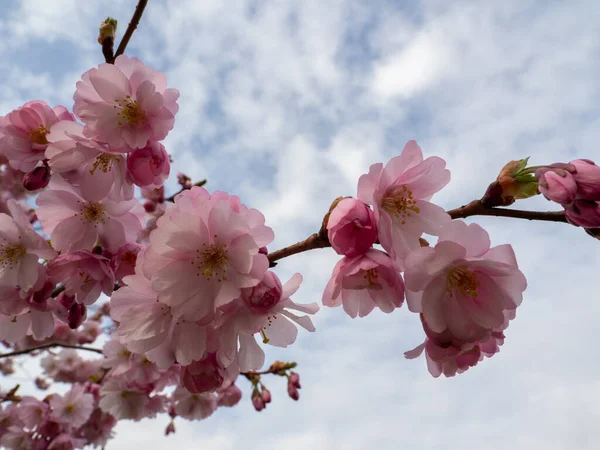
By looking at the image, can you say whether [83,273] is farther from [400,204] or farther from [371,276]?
[400,204]

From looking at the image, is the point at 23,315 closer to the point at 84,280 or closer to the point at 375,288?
the point at 84,280

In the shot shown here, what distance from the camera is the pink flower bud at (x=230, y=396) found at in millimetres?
4484

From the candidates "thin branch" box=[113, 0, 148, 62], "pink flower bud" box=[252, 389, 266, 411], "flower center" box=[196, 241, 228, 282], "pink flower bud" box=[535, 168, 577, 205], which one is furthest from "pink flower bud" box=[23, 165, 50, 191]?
"pink flower bud" box=[252, 389, 266, 411]

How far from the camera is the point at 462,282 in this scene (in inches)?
54.4

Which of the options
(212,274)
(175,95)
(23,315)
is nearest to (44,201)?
(23,315)

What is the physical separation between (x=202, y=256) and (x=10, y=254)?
102 cm

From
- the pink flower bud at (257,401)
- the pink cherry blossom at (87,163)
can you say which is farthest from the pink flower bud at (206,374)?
the pink flower bud at (257,401)

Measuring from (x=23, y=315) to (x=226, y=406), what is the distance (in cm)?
314

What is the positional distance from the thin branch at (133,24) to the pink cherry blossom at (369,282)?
4.99 ft

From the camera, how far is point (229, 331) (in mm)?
1444

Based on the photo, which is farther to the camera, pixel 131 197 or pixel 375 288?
pixel 131 197

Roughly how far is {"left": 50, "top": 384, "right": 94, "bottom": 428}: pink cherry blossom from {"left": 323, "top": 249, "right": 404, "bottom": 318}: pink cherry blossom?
3.90 metres

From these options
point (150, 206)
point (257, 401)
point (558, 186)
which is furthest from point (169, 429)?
point (558, 186)

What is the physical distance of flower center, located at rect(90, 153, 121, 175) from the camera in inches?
72.8
